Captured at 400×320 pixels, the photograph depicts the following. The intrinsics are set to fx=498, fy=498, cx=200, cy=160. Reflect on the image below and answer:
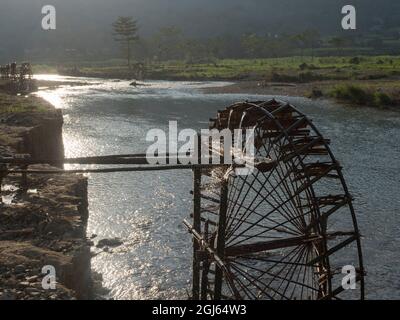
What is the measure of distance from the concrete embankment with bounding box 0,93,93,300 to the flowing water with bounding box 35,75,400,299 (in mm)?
3388

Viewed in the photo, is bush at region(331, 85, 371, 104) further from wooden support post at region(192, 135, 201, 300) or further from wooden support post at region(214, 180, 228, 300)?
wooden support post at region(214, 180, 228, 300)

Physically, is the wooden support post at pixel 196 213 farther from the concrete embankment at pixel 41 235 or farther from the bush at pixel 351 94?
the bush at pixel 351 94

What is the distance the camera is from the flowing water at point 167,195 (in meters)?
25.4

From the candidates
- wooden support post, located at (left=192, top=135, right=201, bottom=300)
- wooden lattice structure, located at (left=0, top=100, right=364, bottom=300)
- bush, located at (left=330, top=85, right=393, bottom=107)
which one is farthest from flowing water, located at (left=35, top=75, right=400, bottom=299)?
wooden lattice structure, located at (left=0, top=100, right=364, bottom=300)

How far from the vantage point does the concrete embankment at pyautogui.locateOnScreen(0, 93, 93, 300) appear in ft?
52.6

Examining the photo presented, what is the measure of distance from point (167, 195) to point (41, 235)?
1747cm

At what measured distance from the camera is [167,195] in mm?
37062

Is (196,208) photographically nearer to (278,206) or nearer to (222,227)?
(222,227)

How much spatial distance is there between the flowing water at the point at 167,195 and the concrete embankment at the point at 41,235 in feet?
11.1

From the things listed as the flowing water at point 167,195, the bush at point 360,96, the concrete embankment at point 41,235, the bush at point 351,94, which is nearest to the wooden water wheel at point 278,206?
the concrete embankment at point 41,235
